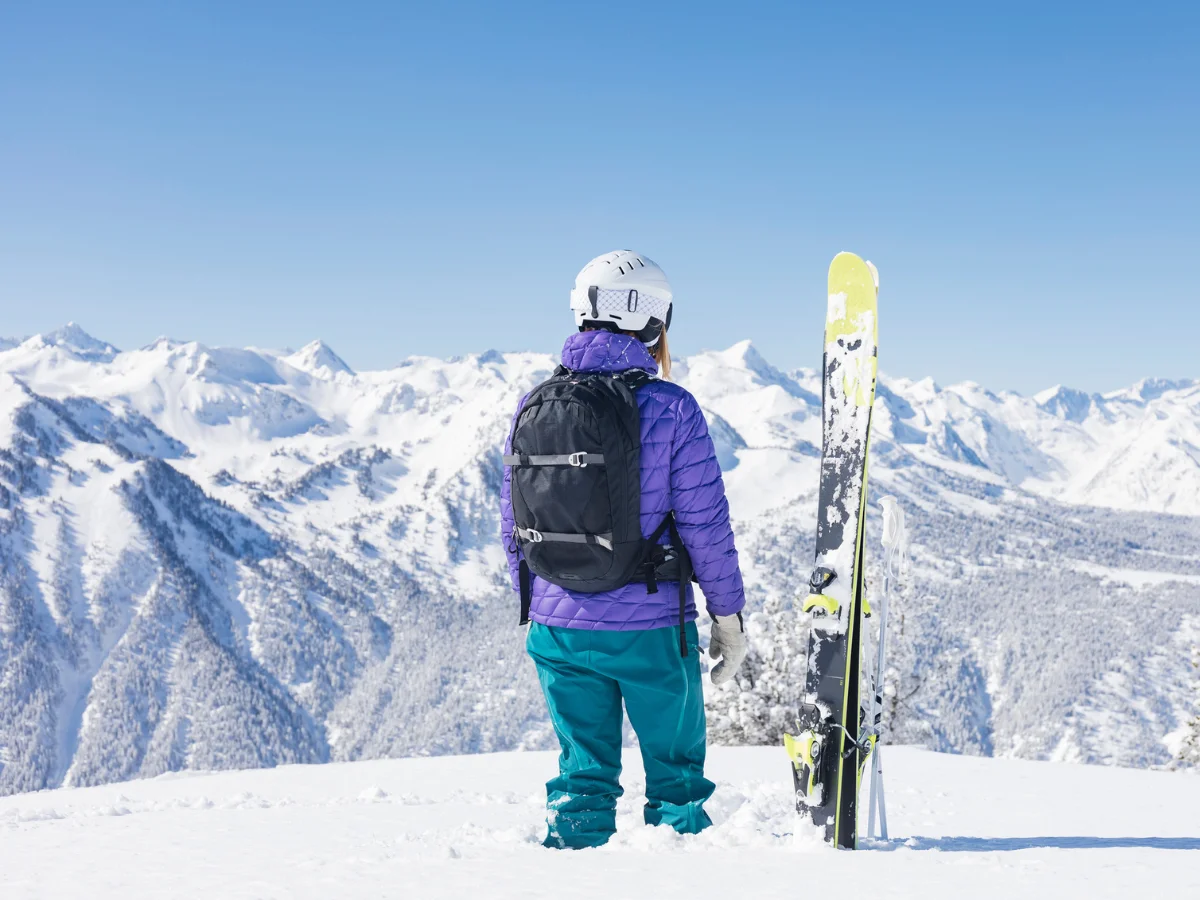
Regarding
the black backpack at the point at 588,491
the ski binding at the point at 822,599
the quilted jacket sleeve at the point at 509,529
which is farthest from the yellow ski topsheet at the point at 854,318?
the quilted jacket sleeve at the point at 509,529

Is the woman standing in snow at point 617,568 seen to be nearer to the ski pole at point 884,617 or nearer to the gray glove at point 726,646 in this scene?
the gray glove at point 726,646

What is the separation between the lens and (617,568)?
3.94 metres

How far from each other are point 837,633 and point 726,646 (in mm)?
615

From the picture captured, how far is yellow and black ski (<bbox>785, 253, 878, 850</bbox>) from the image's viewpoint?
4457 millimetres

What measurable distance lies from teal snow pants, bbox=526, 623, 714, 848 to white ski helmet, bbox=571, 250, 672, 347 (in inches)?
64.6

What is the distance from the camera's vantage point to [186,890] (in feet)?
10.6

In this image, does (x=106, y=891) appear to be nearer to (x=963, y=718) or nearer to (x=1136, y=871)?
(x=1136, y=871)

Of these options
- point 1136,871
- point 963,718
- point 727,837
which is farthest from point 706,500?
point 963,718

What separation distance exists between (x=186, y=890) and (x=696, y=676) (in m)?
2.45

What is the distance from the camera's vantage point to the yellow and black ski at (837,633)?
4.46 meters

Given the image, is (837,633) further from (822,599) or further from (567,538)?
(567,538)

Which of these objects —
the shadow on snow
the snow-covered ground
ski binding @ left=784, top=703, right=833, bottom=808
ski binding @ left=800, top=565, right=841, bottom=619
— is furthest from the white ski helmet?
the shadow on snow

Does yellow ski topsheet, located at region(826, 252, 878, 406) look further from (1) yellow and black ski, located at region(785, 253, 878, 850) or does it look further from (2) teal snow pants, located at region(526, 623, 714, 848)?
(2) teal snow pants, located at region(526, 623, 714, 848)

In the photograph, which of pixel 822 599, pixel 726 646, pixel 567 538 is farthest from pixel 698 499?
pixel 822 599
